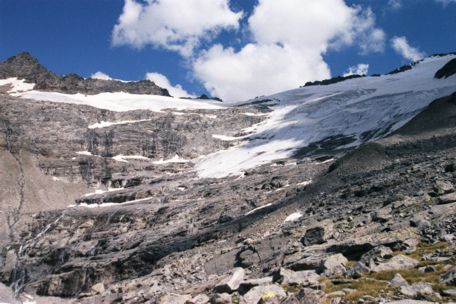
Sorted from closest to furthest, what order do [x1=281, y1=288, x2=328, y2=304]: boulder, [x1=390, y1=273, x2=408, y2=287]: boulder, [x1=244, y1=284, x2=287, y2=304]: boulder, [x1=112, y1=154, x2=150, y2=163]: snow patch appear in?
[x1=281, y1=288, x2=328, y2=304]: boulder → [x1=390, y1=273, x2=408, y2=287]: boulder → [x1=244, y1=284, x2=287, y2=304]: boulder → [x1=112, y1=154, x2=150, y2=163]: snow patch

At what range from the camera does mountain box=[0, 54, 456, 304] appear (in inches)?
949

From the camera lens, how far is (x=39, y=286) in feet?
228

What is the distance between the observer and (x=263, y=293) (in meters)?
20.4

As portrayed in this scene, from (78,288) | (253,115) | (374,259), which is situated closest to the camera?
(374,259)

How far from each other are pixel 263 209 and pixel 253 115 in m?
117

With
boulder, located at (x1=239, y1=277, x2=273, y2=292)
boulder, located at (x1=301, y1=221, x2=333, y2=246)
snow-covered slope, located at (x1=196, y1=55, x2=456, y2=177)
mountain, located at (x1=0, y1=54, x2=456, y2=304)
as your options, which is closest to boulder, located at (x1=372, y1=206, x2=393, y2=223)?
mountain, located at (x1=0, y1=54, x2=456, y2=304)

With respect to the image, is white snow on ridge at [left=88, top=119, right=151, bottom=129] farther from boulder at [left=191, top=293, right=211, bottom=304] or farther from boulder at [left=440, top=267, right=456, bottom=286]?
boulder at [left=440, top=267, right=456, bottom=286]

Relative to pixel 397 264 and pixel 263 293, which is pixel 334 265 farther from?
pixel 263 293

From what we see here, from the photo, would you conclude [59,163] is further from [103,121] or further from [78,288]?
[78,288]

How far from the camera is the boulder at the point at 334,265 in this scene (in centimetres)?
2216

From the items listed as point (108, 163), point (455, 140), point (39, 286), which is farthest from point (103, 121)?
point (455, 140)

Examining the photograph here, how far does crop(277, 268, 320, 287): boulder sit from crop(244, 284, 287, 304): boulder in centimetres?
136

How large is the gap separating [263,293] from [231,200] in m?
56.7

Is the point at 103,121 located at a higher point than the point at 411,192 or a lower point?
higher
